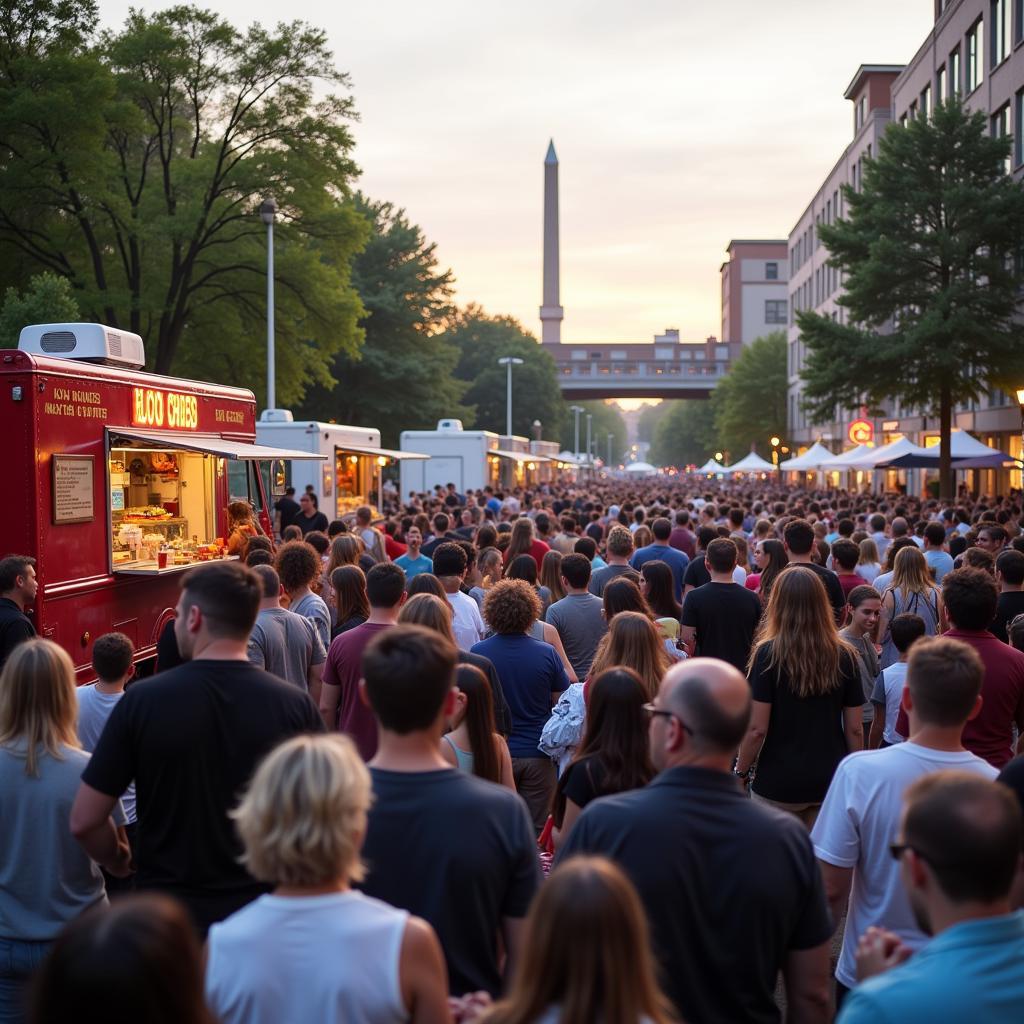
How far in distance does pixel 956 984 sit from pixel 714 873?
74 cm

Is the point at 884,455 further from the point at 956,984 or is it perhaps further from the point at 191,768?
the point at 956,984

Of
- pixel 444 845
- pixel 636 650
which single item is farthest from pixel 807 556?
pixel 444 845

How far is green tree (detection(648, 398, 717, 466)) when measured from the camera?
120 m

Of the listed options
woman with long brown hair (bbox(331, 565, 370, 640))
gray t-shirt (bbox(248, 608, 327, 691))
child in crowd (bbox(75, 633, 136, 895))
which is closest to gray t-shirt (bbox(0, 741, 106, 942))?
child in crowd (bbox(75, 633, 136, 895))

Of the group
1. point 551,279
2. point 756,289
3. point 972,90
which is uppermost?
point 551,279

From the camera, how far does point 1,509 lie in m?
9.44

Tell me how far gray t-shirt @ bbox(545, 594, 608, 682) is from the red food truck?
4219 millimetres

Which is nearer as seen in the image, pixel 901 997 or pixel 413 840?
pixel 901 997

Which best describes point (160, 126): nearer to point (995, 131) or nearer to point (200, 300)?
point (200, 300)

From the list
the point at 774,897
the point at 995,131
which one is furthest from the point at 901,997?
the point at 995,131

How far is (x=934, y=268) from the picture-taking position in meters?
35.7

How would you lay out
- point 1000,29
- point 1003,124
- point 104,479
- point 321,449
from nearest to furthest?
point 104,479
point 321,449
point 1000,29
point 1003,124

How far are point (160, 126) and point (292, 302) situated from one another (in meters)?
5.41

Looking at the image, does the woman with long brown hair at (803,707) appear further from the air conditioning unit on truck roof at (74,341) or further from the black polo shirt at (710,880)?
the air conditioning unit on truck roof at (74,341)
